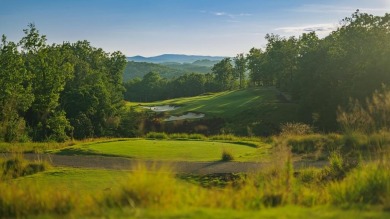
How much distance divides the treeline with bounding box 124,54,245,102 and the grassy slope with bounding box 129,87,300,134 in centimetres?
4142

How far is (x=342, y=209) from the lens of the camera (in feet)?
22.4

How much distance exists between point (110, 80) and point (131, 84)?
65921 mm

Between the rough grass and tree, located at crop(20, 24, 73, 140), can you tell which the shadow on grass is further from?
tree, located at crop(20, 24, 73, 140)

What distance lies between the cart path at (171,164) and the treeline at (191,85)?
10124 centimetres

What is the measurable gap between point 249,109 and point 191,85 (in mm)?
65097

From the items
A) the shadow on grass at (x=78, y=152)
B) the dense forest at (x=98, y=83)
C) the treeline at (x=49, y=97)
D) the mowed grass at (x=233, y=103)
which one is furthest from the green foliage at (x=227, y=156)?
the mowed grass at (x=233, y=103)

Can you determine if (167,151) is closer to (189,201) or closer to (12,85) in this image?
(189,201)

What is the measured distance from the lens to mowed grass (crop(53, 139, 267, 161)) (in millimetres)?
19797

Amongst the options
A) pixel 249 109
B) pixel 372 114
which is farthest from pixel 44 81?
pixel 372 114

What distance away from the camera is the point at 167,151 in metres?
21.4

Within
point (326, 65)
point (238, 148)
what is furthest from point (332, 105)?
point (238, 148)

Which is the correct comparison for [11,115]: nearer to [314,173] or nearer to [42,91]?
[42,91]

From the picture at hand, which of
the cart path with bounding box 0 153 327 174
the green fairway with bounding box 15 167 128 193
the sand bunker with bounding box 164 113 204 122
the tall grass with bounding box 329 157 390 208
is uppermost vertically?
the tall grass with bounding box 329 157 390 208

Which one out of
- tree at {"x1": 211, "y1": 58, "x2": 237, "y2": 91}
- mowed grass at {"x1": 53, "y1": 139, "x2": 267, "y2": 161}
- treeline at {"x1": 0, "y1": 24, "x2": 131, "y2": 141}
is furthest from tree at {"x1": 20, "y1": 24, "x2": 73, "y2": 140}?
tree at {"x1": 211, "y1": 58, "x2": 237, "y2": 91}
